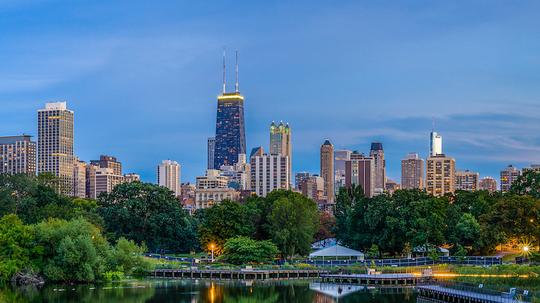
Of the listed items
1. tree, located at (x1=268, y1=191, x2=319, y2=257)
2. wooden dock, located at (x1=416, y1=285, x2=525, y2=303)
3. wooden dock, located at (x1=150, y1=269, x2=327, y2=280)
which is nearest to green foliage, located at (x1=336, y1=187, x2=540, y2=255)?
tree, located at (x1=268, y1=191, x2=319, y2=257)

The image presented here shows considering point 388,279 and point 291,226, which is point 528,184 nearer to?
point 291,226

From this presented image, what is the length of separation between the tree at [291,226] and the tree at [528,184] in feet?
85.5

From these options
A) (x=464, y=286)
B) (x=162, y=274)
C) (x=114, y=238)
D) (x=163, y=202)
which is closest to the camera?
(x=464, y=286)

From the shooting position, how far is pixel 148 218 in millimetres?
101688

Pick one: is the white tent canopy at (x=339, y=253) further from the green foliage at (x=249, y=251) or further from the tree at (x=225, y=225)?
the tree at (x=225, y=225)

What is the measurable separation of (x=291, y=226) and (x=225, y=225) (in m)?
7.93

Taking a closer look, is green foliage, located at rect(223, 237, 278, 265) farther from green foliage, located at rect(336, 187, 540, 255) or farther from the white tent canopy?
green foliage, located at rect(336, 187, 540, 255)

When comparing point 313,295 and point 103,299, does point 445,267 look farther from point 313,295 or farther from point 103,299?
point 103,299

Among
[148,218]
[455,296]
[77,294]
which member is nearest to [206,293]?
[77,294]

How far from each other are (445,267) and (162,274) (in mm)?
26999

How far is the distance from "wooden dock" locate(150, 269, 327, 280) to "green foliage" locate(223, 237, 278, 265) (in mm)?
4287

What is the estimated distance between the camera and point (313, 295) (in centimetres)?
6400

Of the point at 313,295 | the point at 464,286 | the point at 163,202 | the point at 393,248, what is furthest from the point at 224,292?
the point at 163,202

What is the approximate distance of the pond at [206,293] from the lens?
198 ft
